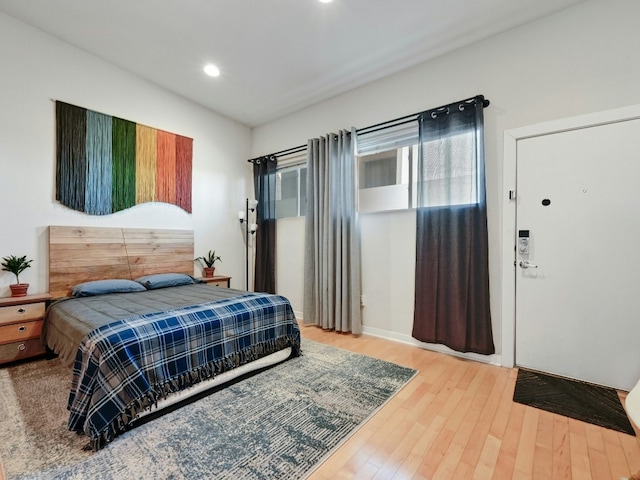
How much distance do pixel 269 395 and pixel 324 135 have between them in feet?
10.5

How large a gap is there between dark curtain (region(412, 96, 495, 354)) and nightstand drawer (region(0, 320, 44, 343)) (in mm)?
3589

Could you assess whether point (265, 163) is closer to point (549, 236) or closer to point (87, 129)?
point (87, 129)

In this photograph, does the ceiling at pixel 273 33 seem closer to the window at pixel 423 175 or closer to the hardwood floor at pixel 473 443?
the window at pixel 423 175

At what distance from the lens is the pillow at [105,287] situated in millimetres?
2875

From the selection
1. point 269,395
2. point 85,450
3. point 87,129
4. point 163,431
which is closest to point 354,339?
point 269,395

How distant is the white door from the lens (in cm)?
215

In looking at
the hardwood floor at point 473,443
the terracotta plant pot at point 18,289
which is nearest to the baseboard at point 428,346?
the hardwood floor at point 473,443

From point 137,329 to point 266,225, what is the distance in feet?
9.63

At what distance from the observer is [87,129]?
3.16m

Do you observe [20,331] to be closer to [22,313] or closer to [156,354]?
[22,313]

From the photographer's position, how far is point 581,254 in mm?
2320

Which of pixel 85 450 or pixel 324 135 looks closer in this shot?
pixel 85 450

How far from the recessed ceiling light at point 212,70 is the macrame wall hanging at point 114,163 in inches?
39.6

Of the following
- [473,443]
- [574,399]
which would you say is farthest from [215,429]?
[574,399]
